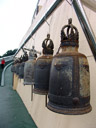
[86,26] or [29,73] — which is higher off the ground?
[86,26]

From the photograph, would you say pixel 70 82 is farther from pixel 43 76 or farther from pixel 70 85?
pixel 43 76

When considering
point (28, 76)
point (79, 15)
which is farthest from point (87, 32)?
point (28, 76)

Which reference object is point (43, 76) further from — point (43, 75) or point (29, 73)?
point (29, 73)

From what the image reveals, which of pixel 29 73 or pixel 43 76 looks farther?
pixel 29 73

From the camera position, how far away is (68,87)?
0.85 m

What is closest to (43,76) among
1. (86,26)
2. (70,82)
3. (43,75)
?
(43,75)

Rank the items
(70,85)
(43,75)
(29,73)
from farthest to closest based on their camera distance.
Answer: (29,73), (43,75), (70,85)

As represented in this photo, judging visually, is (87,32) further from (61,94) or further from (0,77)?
(0,77)

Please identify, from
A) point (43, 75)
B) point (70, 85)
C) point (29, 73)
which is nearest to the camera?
point (70, 85)

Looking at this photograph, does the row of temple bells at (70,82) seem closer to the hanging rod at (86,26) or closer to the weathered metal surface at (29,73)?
the hanging rod at (86,26)

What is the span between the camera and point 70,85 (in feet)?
2.78

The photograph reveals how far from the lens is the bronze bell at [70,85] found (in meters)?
0.84

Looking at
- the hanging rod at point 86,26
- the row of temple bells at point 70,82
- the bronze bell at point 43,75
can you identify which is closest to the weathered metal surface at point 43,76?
the bronze bell at point 43,75

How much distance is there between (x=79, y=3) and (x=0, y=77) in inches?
359
